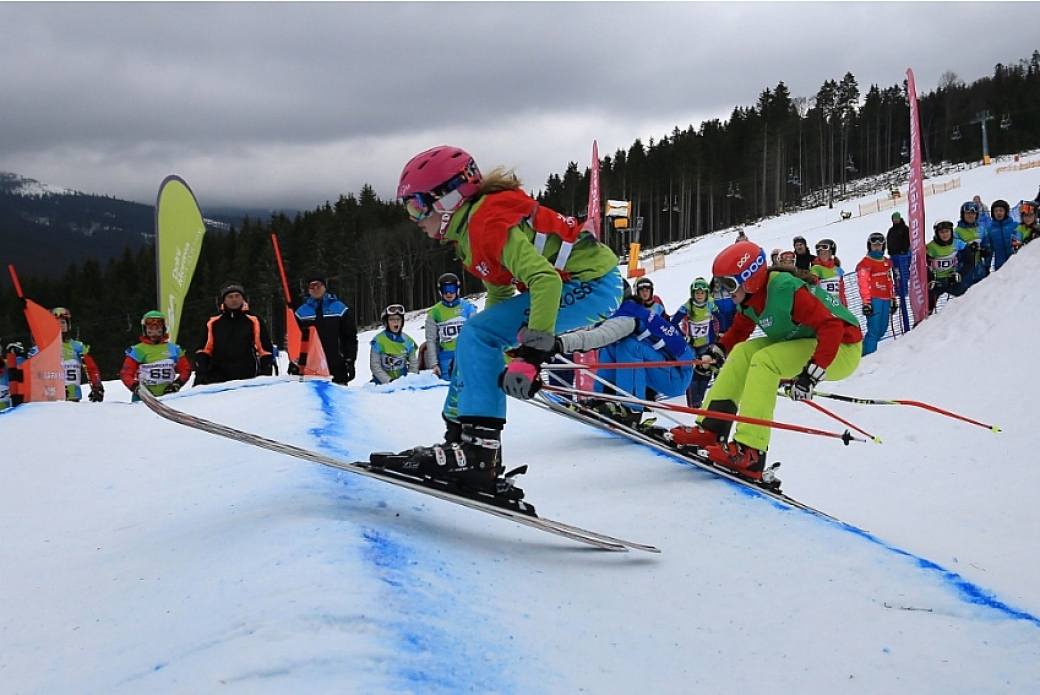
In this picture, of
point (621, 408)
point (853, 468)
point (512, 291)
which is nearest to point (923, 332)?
point (853, 468)

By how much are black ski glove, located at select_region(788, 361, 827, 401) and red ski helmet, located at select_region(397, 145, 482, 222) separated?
2.57 m

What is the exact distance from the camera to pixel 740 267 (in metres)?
4.63

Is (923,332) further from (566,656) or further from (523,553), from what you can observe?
(566,656)

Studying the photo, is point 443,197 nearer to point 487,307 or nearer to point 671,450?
point 487,307

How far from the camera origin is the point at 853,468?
20.6ft

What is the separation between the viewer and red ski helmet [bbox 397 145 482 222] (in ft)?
10.6

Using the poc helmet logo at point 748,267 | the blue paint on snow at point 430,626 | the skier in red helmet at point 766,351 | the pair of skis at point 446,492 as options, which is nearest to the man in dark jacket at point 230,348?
the pair of skis at point 446,492

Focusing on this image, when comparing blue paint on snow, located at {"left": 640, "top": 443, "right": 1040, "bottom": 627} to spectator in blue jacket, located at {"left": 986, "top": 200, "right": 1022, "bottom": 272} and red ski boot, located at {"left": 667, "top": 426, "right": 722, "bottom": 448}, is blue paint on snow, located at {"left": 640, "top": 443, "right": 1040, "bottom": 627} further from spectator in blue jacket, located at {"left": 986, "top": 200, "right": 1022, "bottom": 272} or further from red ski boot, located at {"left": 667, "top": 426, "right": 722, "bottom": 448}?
spectator in blue jacket, located at {"left": 986, "top": 200, "right": 1022, "bottom": 272}

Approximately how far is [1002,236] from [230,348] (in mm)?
11012

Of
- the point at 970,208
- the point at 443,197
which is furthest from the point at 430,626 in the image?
the point at 970,208

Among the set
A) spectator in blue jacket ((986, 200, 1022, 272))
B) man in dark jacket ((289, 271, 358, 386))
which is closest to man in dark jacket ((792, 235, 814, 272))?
spectator in blue jacket ((986, 200, 1022, 272))

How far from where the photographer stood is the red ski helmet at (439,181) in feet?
10.6

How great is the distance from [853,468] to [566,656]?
4.93 metres

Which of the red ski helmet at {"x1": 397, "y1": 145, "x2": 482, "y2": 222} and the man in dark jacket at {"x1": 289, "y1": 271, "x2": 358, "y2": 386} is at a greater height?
the red ski helmet at {"x1": 397, "y1": 145, "x2": 482, "y2": 222}
